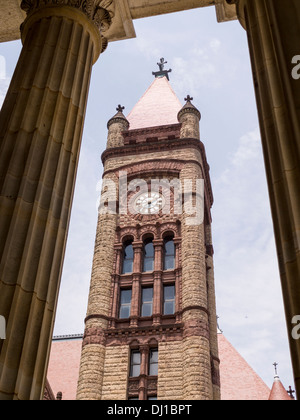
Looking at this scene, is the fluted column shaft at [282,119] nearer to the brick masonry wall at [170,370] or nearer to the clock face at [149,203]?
the brick masonry wall at [170,370]

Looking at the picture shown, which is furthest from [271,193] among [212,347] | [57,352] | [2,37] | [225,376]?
[57,352]

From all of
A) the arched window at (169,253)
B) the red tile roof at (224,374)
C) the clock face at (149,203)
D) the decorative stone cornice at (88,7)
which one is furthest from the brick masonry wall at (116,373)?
the decorative stone cornice at (88,7)

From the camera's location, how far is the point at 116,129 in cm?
4041

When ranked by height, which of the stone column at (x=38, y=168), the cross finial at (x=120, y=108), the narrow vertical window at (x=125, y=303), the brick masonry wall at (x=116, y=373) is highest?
the cross finial at (x=120, y=108)

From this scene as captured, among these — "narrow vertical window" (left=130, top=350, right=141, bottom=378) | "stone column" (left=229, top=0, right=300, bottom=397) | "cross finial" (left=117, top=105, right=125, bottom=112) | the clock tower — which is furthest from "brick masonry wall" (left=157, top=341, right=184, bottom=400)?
"stone column" (left=229, top=0, right=300, bottom=397)

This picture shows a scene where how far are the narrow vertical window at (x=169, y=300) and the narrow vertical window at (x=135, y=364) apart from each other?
113 inches

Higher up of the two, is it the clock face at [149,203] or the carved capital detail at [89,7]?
the clock face at [149,203]

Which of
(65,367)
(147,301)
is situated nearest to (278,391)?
(147,301)

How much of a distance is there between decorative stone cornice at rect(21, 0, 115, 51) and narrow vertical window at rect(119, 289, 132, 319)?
2554 cm

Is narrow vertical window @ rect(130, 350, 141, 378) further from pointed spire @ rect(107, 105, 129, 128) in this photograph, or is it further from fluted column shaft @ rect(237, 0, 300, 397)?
fluted column shaft @ rect(237, 0, 300, 397)

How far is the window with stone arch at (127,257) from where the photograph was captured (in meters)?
33.6

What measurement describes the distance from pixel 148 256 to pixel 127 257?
4.36ft

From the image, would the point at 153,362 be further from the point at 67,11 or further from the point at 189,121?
the point at 67,11
